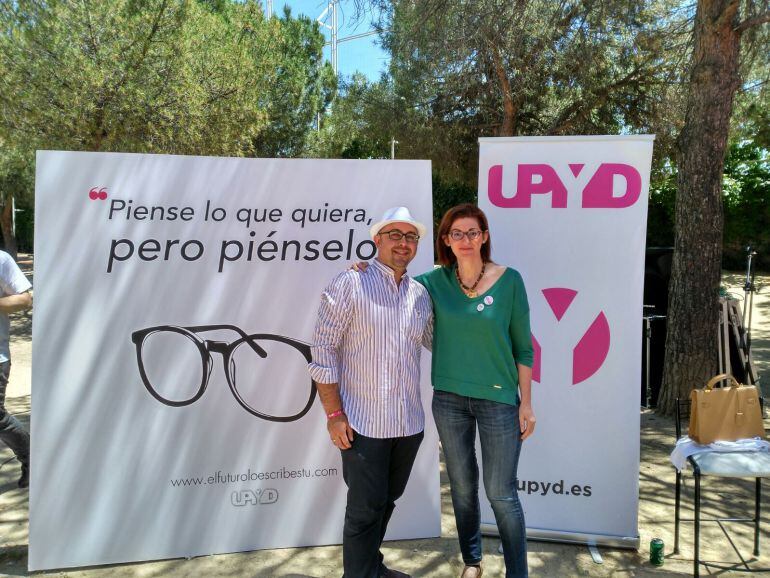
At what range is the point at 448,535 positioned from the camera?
10.4 feet

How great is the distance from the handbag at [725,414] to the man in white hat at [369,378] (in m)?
1.39

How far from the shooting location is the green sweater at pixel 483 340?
2.32m

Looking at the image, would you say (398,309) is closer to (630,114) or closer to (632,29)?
(632,29)

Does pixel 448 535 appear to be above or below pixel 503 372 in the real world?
below

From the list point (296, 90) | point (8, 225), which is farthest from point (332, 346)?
point (8, 225)

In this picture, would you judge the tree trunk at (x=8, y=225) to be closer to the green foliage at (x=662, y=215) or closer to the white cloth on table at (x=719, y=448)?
the green foliage at (x=662, y=215)

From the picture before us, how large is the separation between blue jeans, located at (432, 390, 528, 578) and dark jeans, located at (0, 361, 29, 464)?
2.46 metres

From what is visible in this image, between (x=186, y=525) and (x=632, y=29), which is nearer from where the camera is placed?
(x=186, y=525)

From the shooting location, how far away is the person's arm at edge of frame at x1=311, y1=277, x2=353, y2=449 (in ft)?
7.39

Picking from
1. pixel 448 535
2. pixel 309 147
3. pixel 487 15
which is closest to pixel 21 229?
→ pixel 309 147

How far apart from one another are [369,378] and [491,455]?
0.58m

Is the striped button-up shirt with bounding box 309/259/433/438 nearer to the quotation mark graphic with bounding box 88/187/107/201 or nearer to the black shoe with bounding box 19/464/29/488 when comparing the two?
the quotation mark graphic with bounding box 88/187/107/201

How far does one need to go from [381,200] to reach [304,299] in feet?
2.09

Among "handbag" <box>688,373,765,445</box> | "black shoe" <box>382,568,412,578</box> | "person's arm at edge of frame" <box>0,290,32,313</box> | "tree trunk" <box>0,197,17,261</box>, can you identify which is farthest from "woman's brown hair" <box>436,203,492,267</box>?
"tree trunk" <box>0,197,17,261</box>
